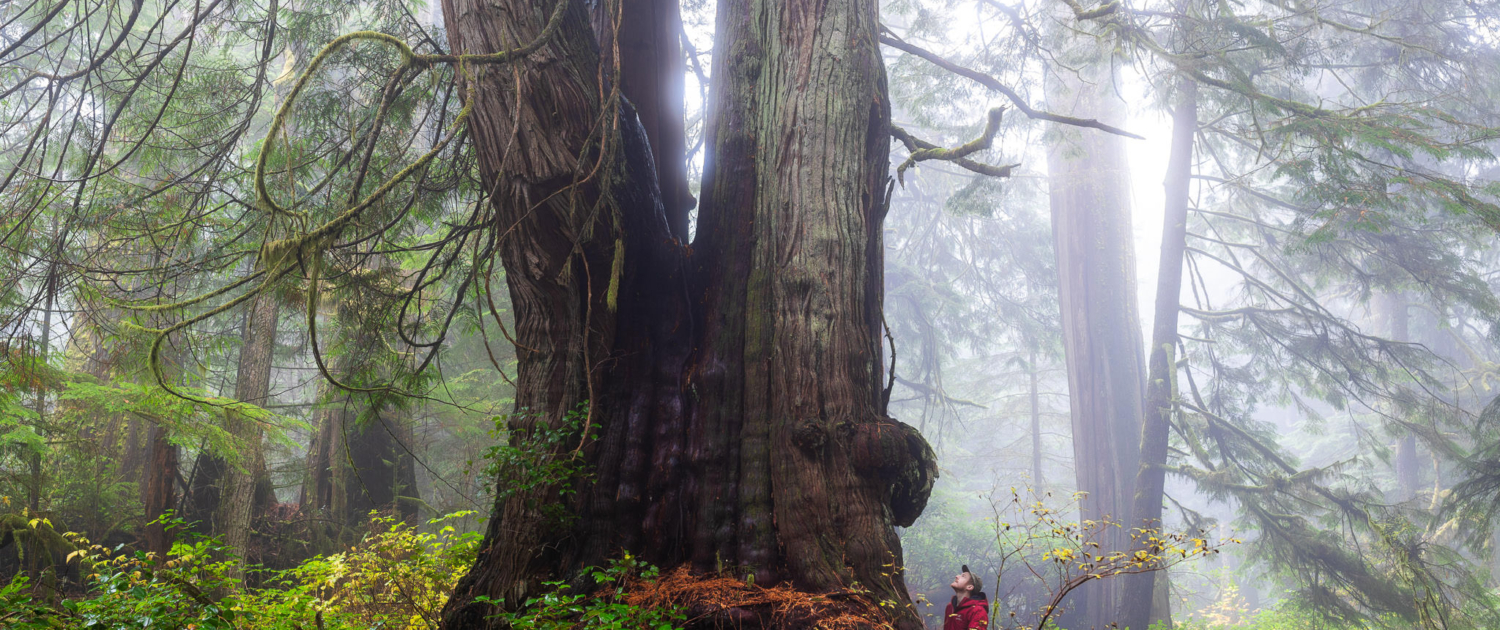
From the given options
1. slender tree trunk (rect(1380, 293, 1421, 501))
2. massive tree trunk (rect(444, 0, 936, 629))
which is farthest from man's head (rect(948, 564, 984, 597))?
slender tree trunk (rect(1380, 293, 1421, 501))

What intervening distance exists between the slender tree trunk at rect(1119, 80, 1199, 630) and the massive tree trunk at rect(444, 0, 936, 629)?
6.79 metres

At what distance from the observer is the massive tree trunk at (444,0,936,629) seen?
9.92ft

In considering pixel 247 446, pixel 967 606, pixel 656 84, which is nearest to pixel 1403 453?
pixel 967 606

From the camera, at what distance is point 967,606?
3557mm

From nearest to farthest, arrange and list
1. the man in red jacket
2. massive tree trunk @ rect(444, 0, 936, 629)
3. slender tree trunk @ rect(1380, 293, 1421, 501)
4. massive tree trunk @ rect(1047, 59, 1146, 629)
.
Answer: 1. massive tree trunk @ rect(444, 0, 936, 629)
2. the man in red jacket
3. massive tree trunk @ rect(1047, 59, 1146, 629)
4. slender tree trunk @ rect(1380, 293, 1421, 501)

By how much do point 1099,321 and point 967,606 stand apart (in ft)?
28.8

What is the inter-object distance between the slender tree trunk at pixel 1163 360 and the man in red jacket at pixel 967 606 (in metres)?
5.80

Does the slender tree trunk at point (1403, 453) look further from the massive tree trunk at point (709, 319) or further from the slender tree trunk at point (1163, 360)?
the massive tree trunk at point (709, 319)

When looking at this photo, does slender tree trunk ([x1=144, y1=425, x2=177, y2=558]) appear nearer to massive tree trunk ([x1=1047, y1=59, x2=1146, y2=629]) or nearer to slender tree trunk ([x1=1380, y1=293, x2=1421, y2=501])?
massive tree trunk ([x1=1047, y1=59, x2=1146, y2=629])

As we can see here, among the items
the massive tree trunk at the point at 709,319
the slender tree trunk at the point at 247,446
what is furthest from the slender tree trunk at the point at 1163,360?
the slender tree trunk at the point at 247,446

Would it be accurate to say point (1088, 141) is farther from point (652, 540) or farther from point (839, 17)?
point (652, 540)

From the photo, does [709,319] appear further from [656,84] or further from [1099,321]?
[1099,321]

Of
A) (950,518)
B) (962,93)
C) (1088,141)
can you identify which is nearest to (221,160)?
(962,93)

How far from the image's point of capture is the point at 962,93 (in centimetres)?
899
